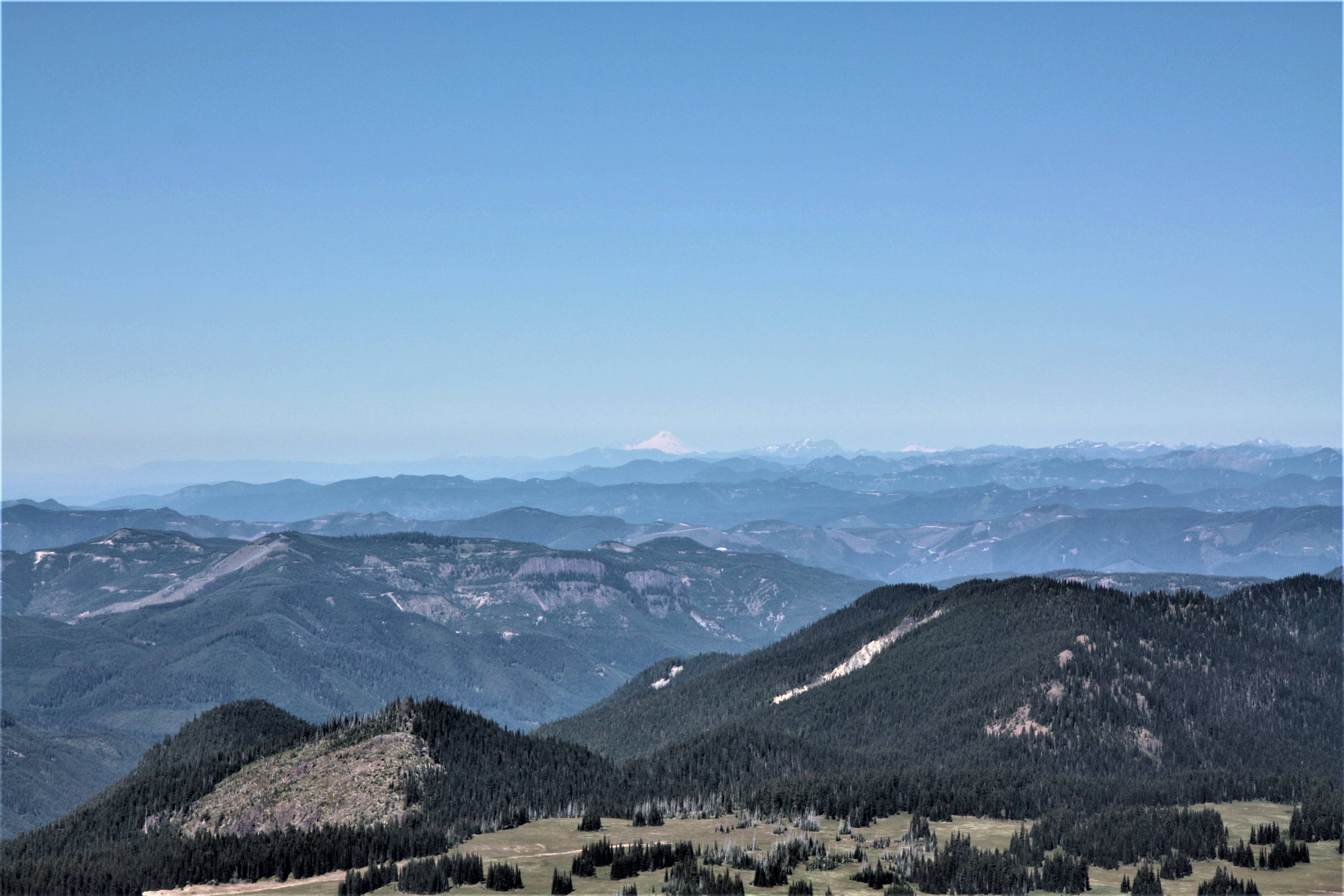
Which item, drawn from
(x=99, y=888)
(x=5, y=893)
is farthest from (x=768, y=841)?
(x=5, y=893)

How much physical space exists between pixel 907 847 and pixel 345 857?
3419 inches

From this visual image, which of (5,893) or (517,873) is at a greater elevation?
(517,873)

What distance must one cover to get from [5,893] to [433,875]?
8333 cm

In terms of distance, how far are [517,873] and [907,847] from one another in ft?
204

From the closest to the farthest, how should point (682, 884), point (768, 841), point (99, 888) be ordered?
1. point (682, 884)
2. point (99, 888)
3. point (768, 841)

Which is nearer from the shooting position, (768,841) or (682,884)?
(682,884)

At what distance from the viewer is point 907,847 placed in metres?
191

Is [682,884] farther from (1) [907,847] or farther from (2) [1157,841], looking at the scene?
(2) [1157,841]

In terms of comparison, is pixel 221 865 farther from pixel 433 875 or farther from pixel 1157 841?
pixel 1157 841

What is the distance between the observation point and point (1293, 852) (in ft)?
618

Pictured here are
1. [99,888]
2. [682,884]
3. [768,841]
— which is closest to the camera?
[682,884]

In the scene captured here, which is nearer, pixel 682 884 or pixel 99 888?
pixel 682 884

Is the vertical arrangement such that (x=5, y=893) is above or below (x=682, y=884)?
below

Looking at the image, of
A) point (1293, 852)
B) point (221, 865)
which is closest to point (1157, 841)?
point (1293, 852)
